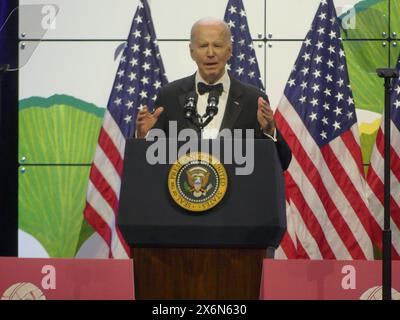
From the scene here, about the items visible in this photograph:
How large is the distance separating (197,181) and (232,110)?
641 millimetres

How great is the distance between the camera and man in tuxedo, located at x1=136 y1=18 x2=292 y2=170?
14.6ft

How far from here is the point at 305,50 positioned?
264 inches

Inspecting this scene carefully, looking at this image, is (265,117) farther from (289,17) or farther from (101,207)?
(289,17)

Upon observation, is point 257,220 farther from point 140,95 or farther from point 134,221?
point 140,95

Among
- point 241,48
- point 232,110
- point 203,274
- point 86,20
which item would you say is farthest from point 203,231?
point 86,20

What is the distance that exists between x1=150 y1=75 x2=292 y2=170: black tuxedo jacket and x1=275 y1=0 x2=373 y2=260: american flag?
197 centimetres

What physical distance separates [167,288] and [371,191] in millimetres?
2943

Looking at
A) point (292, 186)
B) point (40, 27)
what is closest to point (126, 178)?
point (292, 186)

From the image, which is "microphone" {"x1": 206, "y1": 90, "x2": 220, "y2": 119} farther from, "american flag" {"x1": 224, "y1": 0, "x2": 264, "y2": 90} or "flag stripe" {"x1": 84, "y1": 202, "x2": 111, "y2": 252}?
"flag stripe" {"x1": 84, "y1": 202, "x2": 111, "y2": 252}

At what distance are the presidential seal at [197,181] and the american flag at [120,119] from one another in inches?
101

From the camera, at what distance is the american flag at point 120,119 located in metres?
6.57

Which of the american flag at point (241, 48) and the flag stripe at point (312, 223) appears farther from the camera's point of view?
the american flag at point (241, 48)

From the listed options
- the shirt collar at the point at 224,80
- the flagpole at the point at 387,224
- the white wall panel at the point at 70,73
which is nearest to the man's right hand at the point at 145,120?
the shirt collar at the point at 224,80

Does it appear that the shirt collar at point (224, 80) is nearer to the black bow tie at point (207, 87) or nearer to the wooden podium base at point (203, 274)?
the black bow tie at point (207, 87)
